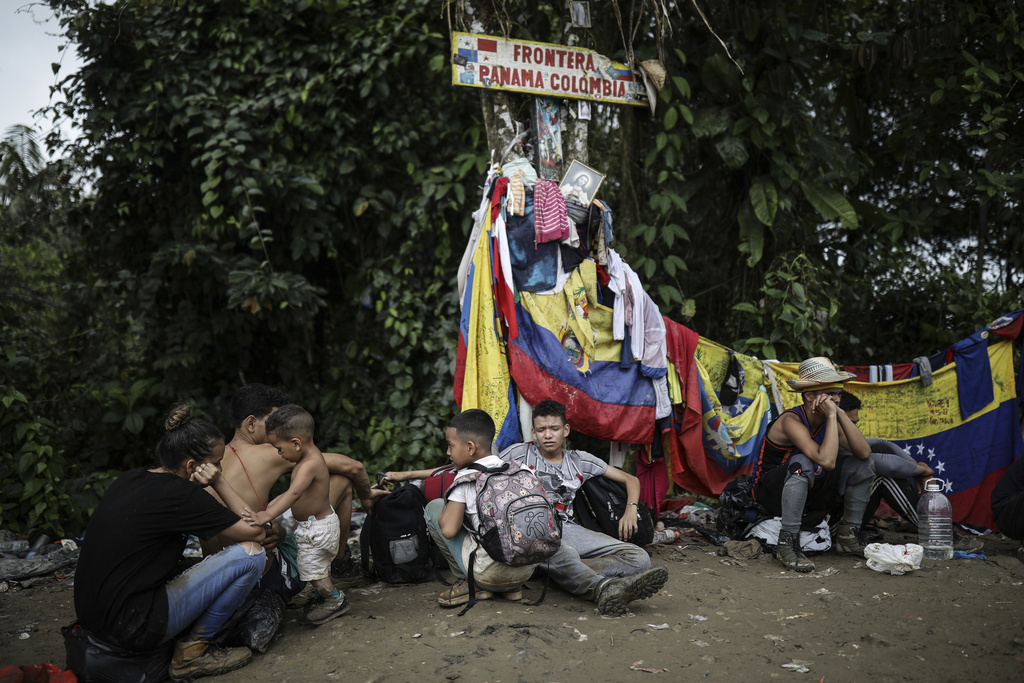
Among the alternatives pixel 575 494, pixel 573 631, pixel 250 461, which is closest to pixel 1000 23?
pixel 575 494

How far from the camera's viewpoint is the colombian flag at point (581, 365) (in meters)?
4.73

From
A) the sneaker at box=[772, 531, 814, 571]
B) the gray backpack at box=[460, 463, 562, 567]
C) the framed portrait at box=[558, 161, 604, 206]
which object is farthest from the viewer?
the framed portrait at box=[558, 161, 604, 206]

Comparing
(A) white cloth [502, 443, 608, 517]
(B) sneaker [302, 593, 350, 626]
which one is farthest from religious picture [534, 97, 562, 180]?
(B) sneaker [302, 593, 350, 626]

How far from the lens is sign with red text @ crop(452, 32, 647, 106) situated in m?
4.88

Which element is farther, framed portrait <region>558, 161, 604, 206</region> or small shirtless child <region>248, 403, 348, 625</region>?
framed portrait <region>558, 161, 604, 206</region>

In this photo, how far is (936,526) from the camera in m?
4.49

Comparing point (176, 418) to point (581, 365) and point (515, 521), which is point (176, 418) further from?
point (581, 365)

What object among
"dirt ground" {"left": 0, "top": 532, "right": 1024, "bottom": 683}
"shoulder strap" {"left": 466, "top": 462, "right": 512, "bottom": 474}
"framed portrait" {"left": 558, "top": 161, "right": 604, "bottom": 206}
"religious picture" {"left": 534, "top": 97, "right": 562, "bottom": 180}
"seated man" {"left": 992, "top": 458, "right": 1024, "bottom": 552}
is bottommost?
"dirt ground" {"left": 0, "top": 532, "right": 1024, "bottom": 683}

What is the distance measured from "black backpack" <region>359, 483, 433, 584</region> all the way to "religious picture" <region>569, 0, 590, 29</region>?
3.23m

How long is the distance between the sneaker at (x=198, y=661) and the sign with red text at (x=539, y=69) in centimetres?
339

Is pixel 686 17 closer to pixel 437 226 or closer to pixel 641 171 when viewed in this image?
pixel 641 171

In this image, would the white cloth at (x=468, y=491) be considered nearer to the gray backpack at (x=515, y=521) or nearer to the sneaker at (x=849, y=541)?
the gray backpack at (x=515, y=521)

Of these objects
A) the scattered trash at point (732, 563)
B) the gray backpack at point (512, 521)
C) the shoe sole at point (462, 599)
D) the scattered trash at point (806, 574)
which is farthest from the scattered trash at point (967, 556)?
the shoe sole at point (462, 599)

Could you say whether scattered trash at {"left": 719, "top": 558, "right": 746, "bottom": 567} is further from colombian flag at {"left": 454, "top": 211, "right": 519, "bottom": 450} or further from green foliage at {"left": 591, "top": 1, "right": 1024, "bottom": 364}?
green foliage at {"left": 591, "top": 1, "right": 1024, "bottom": 364}
